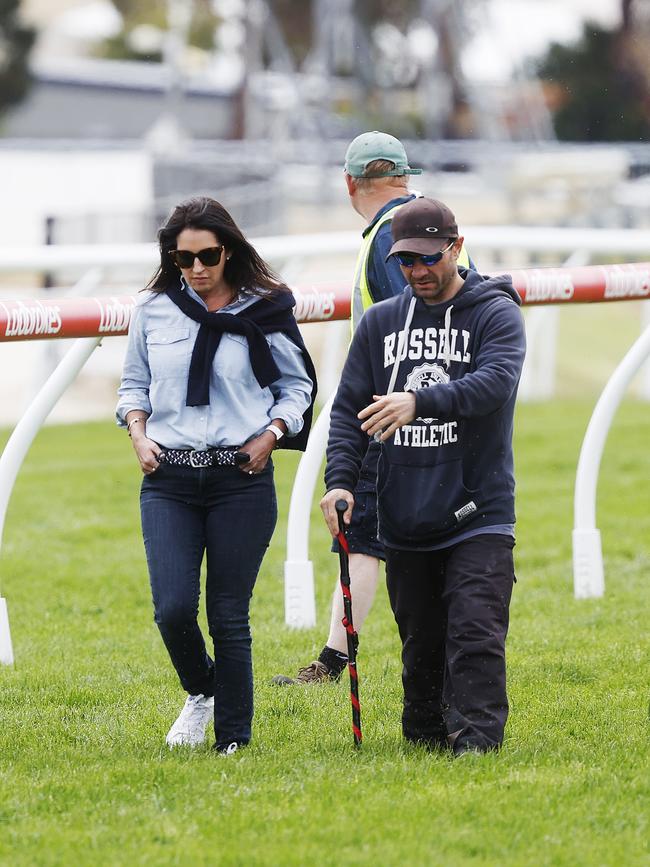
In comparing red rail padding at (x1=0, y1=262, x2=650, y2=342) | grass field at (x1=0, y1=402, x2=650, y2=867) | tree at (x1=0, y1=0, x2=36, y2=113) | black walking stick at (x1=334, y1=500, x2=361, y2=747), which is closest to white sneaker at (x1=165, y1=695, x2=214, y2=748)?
grass field at (x1=0, y1=402, x2=650, y2=867)

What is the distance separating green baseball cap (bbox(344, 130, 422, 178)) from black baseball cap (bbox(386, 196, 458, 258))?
0.90 m

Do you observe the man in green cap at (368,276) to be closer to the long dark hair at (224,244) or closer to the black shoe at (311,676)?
the black shoe at (311,676)

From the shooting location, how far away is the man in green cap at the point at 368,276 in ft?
17.9

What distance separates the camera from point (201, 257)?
4.87m

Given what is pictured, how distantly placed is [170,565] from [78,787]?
0.72m

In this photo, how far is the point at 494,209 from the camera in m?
33.9

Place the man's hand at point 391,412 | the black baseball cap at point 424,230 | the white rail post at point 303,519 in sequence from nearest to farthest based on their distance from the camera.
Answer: the man's hand at point 391,412 → the black baseball cap at point 424,230 → the white rail post at point 303,519

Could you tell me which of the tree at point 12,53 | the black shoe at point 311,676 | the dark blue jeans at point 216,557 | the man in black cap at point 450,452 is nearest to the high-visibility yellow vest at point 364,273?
the man in black cap at point 450,452

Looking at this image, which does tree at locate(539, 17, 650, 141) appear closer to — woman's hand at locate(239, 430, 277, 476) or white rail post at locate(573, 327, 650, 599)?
white rail post at locate(573, 327, 650, 599)

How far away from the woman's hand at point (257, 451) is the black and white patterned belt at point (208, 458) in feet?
0.05

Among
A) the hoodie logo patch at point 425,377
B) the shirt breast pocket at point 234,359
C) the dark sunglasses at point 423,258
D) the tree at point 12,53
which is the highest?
the tree at point 12,53

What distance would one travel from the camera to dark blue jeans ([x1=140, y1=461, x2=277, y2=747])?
4.88 metres

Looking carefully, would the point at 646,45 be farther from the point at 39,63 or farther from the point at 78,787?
the point at 78,787

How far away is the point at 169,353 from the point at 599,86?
41.6 m
